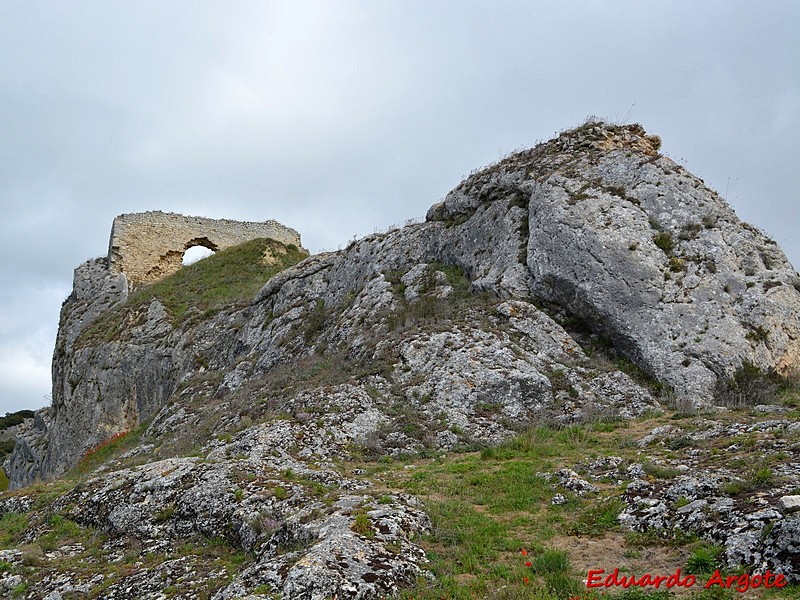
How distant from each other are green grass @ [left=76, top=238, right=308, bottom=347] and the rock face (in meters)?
6.08

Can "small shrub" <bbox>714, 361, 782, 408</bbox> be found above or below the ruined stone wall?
below

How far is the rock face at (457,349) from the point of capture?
958 centimetres

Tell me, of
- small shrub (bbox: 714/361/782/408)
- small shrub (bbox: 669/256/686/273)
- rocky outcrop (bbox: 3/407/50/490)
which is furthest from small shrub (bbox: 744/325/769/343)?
rocky outcrop (bbox: 3/407/50/490)

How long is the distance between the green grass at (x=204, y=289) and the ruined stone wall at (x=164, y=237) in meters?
Result: 1.78

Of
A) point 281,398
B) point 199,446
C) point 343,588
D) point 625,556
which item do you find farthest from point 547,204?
point 343,588

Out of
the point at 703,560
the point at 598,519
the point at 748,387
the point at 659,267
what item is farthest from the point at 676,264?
the point at 703,560

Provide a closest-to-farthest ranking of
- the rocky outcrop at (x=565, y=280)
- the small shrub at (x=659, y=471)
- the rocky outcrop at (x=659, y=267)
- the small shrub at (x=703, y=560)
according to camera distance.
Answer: the small shrub at (x=703, y=560) < the small shrub at (x=659, y=471) < the rocky outcrop at (x=659, y=267) < the rocky outcrop at (x=565, y=280)

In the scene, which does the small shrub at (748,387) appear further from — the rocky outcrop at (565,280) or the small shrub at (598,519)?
the small shrub at (598,519)

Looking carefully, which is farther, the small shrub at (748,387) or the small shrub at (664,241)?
the small shrub at (664,241)

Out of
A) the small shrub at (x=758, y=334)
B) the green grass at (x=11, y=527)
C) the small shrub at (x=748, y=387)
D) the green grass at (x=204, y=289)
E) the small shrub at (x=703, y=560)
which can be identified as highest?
the green grass at (x=204, y=289)

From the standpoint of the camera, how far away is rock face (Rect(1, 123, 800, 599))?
31.4 ft

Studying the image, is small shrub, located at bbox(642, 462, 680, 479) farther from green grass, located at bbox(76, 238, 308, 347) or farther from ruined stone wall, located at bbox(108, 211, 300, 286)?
ruined stone wall, located at bbox(108, 211, 300, 286)

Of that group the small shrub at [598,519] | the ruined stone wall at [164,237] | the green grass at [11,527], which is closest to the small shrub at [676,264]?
the small shrub at [598,519]

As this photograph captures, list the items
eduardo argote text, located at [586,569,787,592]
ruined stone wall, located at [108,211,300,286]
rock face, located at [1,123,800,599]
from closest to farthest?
eduardo argote text, located at [586,569,787,592]
rock face, located at [1,123,800,599]
ruined stone wall, located at [108,211,300,286]
